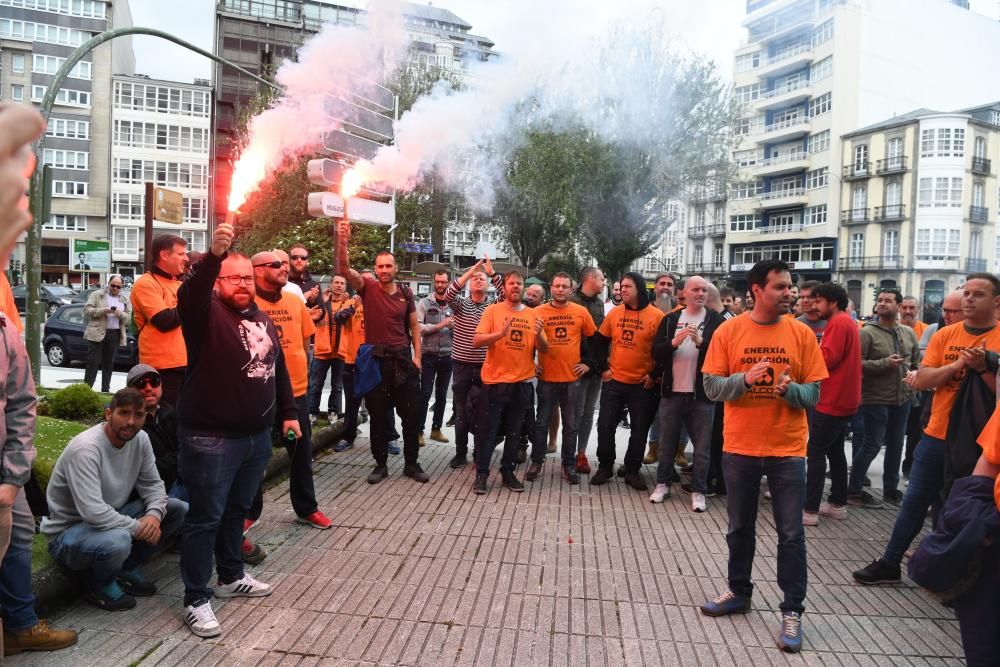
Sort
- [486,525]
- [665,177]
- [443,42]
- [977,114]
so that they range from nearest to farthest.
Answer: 1. [486,525]
2. [443,42]
3. [665,177]
4. [977,114]

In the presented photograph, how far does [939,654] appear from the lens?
3.86m

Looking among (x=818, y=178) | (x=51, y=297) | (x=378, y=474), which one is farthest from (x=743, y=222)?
(x=378, y=474)

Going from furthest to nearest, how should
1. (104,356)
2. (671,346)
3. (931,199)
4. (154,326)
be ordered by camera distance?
(931,199) < (104,356) < (671,346) < (154,326)

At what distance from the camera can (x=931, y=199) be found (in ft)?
154

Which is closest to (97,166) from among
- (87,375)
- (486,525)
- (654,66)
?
(654,66)

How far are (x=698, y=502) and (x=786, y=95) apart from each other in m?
53.8

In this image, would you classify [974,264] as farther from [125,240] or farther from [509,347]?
[125,240]

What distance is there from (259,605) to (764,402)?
3087mm

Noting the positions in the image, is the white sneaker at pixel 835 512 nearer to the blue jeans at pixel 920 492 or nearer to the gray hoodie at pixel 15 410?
the blue jeans at pixel 920 492

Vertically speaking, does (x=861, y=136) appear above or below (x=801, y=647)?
above

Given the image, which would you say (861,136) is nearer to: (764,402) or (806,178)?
(806,178)

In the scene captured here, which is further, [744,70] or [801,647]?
[744,70]

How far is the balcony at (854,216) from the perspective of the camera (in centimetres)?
4972

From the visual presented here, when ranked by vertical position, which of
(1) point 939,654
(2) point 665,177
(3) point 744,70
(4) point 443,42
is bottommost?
(1) point 939,654
